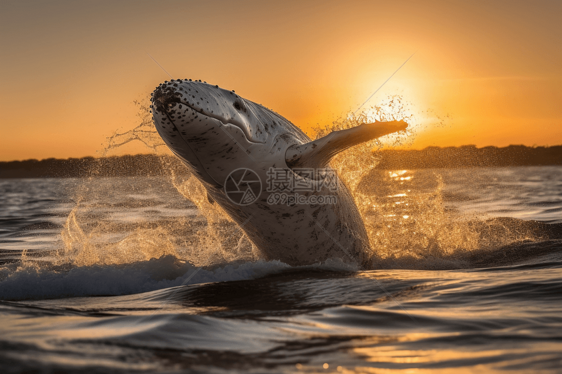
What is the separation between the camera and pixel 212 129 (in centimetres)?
730

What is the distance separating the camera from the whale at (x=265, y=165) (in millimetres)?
7195

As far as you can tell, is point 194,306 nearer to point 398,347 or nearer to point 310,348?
point 310,348

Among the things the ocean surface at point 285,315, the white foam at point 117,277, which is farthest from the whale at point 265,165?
the white foam at point 117,277

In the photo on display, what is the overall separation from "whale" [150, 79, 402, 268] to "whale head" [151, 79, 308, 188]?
0.6 inches

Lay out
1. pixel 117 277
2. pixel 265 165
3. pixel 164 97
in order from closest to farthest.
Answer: pixel 164 97
pixel 117 277
pixel 265 165

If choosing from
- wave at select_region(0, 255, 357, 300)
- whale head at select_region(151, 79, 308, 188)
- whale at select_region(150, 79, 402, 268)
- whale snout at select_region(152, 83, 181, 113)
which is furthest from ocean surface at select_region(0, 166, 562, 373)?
whale snout at select_region(152, 83, 181, 113)

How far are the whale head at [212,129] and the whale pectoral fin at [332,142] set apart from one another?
311 mm

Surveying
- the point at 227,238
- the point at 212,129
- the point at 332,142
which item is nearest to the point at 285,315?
the point at 212,129

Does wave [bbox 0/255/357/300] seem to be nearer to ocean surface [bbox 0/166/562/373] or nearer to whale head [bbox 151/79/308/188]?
ocean surface [bbox 0/166/562/373]

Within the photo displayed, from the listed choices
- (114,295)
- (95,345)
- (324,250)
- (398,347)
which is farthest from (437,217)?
(95,345)

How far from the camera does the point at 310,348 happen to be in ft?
12.3

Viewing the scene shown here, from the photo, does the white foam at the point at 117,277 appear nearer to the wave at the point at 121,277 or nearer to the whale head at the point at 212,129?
the wave at the point at 121,277

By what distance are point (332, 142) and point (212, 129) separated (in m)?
2.00

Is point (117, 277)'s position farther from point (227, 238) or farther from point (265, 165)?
point (227, 238)
